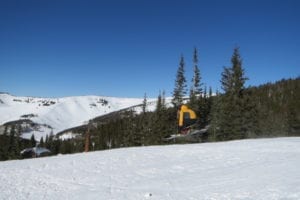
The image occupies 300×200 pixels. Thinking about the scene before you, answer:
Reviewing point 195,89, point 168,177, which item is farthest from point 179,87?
point 168,177

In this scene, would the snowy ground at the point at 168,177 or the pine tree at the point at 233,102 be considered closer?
the snowy ground at the point at 168,177

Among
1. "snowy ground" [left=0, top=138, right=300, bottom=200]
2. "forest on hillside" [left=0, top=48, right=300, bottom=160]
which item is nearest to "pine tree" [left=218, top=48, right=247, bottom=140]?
"forest on hillside" [left=0, top=48, right=300, bottom=160]

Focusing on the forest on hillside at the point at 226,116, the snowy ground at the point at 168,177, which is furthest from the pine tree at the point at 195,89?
the snowy ground at the point at 168,177

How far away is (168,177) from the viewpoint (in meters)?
10.4

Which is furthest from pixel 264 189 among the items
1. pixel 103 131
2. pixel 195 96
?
pixel 103 131

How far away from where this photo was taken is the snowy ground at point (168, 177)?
8.07 m

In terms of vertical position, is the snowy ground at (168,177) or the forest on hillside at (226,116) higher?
the forest on hillside at (226,116)

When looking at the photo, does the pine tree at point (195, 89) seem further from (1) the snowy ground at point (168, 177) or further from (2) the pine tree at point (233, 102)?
(1) the snowy ground at point (168, 177)

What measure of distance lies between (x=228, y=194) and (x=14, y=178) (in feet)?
27.0

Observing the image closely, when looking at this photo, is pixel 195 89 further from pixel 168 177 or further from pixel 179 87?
pixel 168 177

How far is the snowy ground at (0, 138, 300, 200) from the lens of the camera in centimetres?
807

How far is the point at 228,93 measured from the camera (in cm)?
3862

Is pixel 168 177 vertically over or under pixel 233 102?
under

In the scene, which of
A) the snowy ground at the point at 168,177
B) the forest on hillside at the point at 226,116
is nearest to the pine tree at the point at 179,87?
the forest on hillside at the point at 226,116
